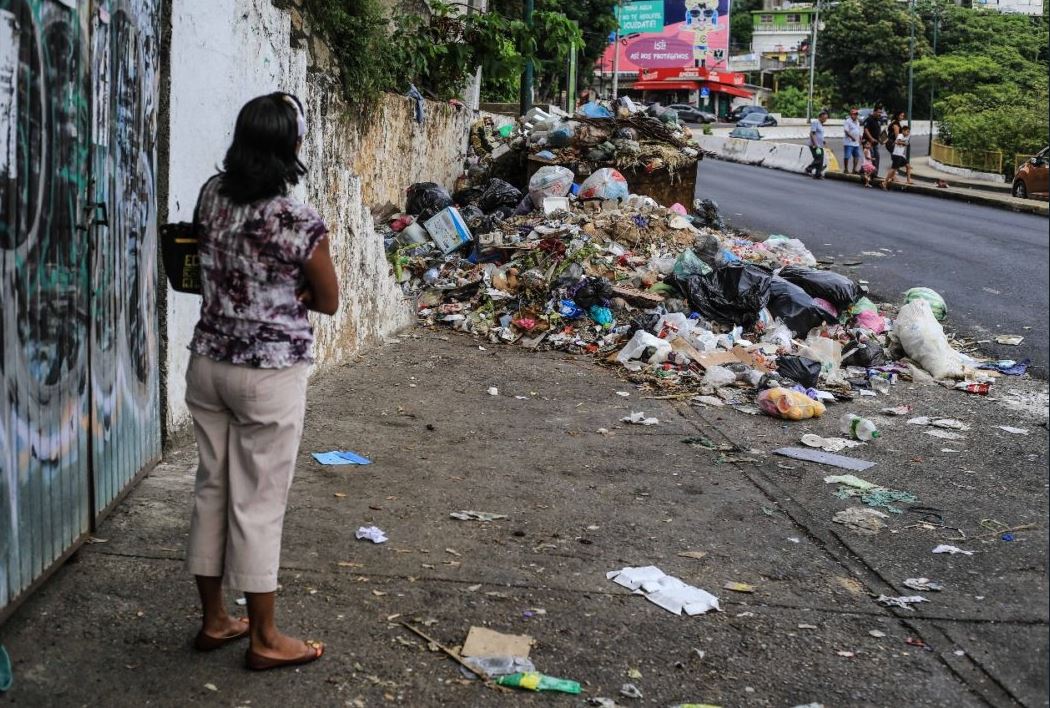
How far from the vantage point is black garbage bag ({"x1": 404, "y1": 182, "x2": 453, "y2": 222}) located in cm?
1091

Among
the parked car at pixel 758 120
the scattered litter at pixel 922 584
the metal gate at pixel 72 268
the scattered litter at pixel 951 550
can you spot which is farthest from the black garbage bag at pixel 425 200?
the parked car at pixel 758 120

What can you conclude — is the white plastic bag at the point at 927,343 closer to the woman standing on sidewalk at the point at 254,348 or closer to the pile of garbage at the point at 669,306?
the pile of garbage at the point at 669,306

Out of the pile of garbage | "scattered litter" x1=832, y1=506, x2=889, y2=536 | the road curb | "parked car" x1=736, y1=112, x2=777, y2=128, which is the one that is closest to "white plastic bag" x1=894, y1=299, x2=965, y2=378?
the pile of garbage

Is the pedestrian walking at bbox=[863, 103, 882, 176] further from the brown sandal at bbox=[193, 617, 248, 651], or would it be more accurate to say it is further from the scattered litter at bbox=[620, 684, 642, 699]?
the brown sandal at bbox=[193, 617, 248, 651]

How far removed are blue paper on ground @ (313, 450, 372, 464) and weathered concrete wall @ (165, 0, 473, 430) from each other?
679 millimetres

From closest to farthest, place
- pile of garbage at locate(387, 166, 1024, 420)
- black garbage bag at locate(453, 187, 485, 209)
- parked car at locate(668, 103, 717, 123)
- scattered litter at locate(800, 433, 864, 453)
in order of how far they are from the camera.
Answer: scattered litter at locate(800, 433, 864, 453), pile of garbage at locate(387, 166, 1024, 420), black garbage bag at locate(453, 187, 485, 209), parked car at locate(668, 103, 717, 123)

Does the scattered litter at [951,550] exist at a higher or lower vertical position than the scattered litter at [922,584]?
higher

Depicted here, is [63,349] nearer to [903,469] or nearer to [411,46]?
[903,469]

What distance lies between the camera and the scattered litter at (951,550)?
13.8ft

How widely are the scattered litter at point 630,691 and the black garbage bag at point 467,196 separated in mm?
9744

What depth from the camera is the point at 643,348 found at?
25.0 feet

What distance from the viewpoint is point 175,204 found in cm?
452

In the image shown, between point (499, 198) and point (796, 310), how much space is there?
4.72m

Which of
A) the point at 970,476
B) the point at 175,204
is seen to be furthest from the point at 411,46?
the point at 970,476
